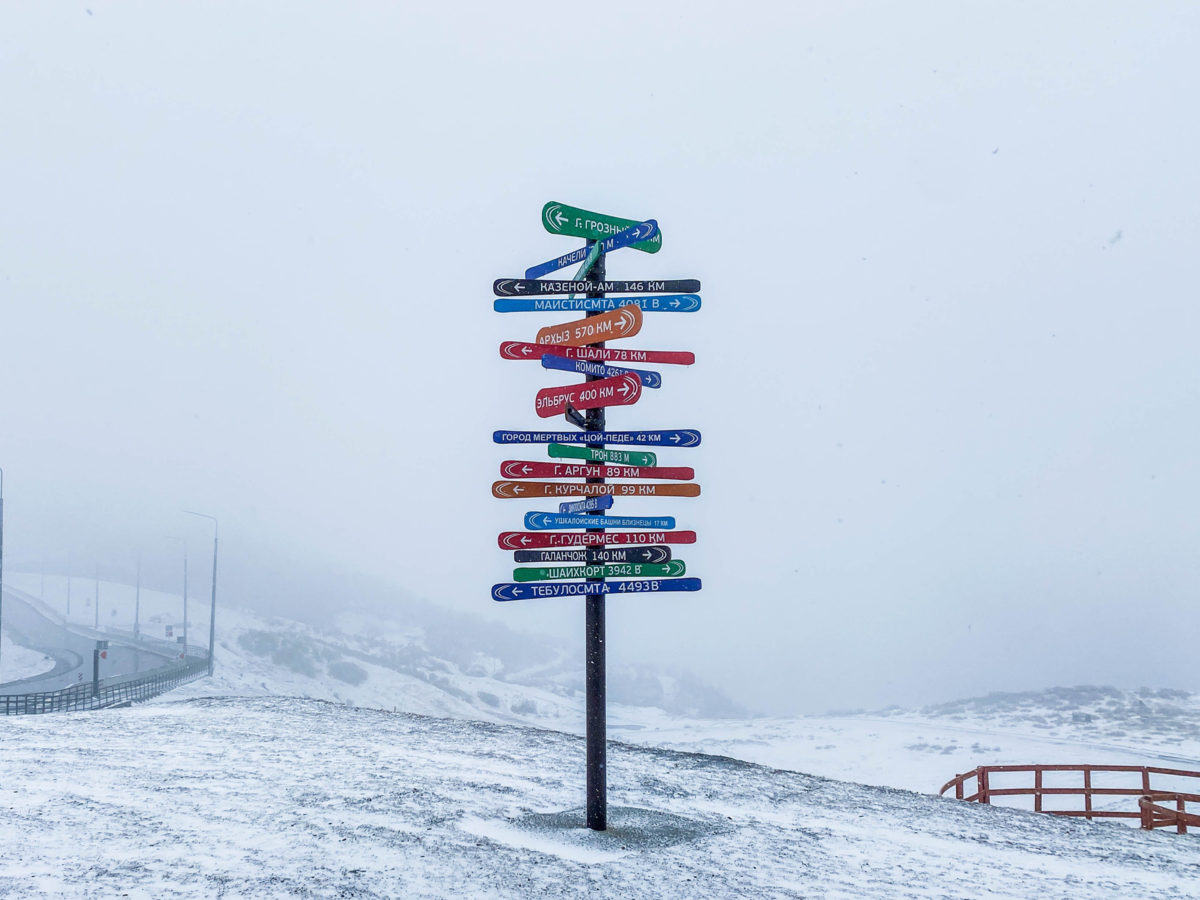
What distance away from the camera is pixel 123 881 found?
507 cm

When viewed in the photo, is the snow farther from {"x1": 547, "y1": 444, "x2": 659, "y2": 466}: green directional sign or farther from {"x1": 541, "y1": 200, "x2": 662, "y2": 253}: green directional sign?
{"x1": 541, "y1": 200, "x2": 662, "y2": 253}: green directional sign

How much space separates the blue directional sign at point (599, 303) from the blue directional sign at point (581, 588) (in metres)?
2.11

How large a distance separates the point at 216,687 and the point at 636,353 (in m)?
39.7

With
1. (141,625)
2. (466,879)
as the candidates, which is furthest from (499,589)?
(141,625)

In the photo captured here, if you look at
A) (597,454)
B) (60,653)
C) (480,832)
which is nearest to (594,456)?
(597,454)

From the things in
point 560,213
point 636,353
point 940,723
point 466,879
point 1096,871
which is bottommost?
point 940,723

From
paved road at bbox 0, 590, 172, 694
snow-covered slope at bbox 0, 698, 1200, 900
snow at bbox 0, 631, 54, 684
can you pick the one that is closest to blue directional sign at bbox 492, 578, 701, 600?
snow-covered slope at bbox 0, 698, 1200, 900

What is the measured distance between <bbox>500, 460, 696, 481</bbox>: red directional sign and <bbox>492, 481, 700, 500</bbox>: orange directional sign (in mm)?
76

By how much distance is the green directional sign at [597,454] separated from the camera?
637 cm

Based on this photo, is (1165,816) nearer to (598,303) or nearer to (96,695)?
(598,303)

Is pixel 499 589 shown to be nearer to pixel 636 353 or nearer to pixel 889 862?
pixel 636 353

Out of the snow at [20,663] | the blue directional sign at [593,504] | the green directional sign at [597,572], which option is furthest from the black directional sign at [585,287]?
the snow at [20,663]

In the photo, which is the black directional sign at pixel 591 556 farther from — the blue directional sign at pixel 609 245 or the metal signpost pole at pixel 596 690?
the blue directional sign at pixel 609 245

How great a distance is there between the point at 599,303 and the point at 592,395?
2.41 ft
